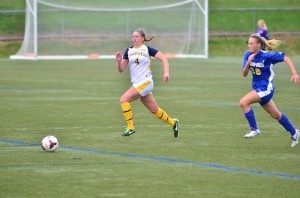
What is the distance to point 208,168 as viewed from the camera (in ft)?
32.5

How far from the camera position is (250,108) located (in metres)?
12.6

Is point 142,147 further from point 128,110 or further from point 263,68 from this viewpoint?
point 263,68

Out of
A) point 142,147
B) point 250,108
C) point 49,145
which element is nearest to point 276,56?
point 250,108

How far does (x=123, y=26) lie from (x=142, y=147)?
2736cm

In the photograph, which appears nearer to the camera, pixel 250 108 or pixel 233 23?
pixel 250 108

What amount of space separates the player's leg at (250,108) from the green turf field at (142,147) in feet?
0.46

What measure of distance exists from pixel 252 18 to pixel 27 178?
136 ft

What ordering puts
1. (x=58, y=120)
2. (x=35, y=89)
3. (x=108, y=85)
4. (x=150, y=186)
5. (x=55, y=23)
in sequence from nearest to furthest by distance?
(x=150, y=186) < (x=58, y=120) < (x=35, y=89) < (x=108, y=85) < (x=55, y=23)

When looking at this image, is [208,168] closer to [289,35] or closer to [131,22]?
[131,22]

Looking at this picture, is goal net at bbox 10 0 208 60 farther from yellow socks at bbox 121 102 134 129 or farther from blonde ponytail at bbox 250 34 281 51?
blonde ponytail at bbox 250 34 281 51

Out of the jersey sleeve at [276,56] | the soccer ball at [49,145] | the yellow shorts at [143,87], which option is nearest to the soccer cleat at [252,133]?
the jersey sleeve at [276,56]

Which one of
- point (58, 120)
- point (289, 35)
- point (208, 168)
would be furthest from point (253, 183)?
point (289, 35)

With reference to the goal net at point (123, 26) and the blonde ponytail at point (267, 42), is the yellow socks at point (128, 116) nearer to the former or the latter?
the blonde ponytail at point (267, 42)

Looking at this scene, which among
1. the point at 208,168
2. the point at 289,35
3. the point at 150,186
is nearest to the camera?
the point at 150,186
